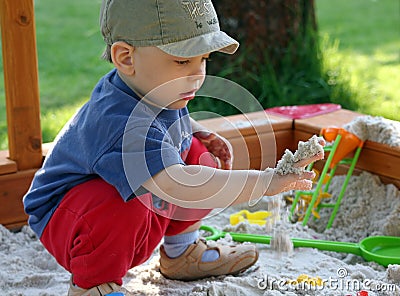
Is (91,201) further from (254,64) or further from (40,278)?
(254,64)

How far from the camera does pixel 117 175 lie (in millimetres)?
1454

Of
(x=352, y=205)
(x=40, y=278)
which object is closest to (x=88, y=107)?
(x=40, y=278)

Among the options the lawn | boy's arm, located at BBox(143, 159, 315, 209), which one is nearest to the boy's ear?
boy's arm, located at BBox(143, 159, 315, 209)

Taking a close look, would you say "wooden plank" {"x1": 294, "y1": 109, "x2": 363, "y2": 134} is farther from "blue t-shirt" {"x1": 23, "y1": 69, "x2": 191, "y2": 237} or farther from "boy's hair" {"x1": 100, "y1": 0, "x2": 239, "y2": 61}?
"boy's hair" {"x1": 100, "y1": 0, "x2": 239, "y2": 61}

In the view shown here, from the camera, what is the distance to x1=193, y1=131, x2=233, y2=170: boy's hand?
181 cm

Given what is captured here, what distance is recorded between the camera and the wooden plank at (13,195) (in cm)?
204

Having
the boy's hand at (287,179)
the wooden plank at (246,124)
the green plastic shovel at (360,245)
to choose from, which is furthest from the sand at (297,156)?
the wooden plank at (246,124)

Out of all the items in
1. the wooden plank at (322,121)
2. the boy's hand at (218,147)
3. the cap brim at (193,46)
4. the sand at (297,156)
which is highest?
the cap brim at (193,46)

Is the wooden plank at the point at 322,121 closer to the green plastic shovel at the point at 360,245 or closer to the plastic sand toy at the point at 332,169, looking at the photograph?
the plastic sand toy at the point at 332,169

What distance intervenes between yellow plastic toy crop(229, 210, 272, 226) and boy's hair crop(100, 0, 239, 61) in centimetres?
78

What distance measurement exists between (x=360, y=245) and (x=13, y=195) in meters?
0.96

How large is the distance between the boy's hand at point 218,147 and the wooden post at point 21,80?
1.77ft

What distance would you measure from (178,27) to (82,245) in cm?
48

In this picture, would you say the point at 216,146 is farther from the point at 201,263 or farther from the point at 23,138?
the point at 23,138
